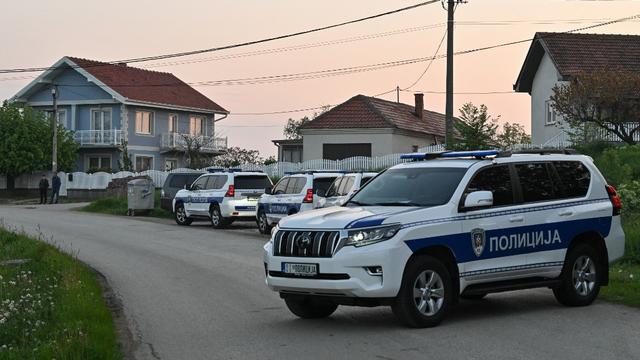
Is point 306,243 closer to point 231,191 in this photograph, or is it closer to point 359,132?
point 231,191

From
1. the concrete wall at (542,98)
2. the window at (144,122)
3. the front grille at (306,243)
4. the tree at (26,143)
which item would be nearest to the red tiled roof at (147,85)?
the window at (144,122)

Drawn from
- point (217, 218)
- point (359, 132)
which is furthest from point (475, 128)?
point (359, 132)

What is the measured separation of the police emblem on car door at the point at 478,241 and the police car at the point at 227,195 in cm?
1845

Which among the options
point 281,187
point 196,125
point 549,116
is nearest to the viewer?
point 281,187

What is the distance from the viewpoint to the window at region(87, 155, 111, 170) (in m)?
61.4

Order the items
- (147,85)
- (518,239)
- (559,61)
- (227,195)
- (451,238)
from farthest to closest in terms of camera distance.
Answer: (147,85) → (559,61) → (227,195) → (518,239) → (451,238)

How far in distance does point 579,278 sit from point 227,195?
59.4 feet

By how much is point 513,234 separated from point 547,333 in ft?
4.76

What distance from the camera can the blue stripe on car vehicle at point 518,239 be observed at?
387 inches

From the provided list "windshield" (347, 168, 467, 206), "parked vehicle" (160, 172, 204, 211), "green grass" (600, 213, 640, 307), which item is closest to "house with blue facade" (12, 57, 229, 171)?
"parked vehicle" (160, 172, 204, 211)

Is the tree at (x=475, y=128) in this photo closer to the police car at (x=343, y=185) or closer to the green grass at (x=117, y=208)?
the police car at (x=343, y=185)

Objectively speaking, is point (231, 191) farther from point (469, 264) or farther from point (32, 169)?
point (32, 169)

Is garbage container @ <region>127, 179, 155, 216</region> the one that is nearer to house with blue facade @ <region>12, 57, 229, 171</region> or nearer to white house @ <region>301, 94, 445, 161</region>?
white house @ <region>301, 94, 445, 161</region>

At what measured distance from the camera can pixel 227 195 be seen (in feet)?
92.8
